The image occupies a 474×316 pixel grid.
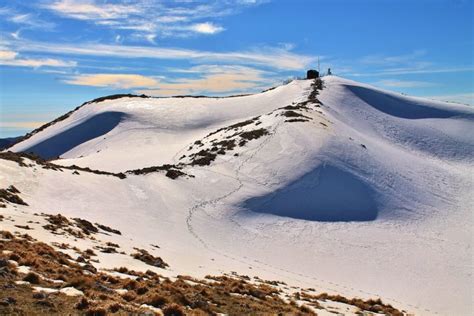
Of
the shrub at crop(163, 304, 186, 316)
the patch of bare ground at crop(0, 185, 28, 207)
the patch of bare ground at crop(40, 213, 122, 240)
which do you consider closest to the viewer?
the shrub at crop(163, 304, 186, 316)

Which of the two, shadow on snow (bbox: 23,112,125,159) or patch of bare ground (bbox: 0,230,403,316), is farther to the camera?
shadow on snow (bbox: 23,112,125,159)

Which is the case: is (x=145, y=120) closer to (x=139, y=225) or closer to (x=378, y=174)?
(x=378, y=174)

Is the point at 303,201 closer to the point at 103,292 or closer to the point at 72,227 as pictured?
the point at 72,227

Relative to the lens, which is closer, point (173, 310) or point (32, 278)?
point (173, 310)

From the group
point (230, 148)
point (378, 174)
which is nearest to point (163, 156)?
point (230, 148)

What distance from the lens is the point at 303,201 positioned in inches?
1566

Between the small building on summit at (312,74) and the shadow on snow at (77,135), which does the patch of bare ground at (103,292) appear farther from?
the small building on summit at (312,74)

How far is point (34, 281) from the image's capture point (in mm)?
12656

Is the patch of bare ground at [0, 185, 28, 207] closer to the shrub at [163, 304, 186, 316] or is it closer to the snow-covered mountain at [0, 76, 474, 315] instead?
the snow-covered mountain at [0, 76, 474, 315]

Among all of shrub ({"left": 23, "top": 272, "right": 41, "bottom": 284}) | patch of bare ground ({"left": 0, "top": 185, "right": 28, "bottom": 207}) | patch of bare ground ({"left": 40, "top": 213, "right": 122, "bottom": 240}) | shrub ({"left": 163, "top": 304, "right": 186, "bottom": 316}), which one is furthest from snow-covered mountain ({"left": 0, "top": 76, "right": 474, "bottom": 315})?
shrub ({"left": 163, "top": 304, "right": 186, "bottom": 316})

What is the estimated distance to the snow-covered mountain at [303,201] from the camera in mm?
28141

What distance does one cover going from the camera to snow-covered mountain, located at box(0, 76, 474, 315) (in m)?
28.1

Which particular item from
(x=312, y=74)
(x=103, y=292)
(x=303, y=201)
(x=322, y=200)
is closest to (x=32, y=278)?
(x=103, y=292)

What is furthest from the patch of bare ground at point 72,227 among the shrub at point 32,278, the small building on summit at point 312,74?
the small building on summit at point 312,74
